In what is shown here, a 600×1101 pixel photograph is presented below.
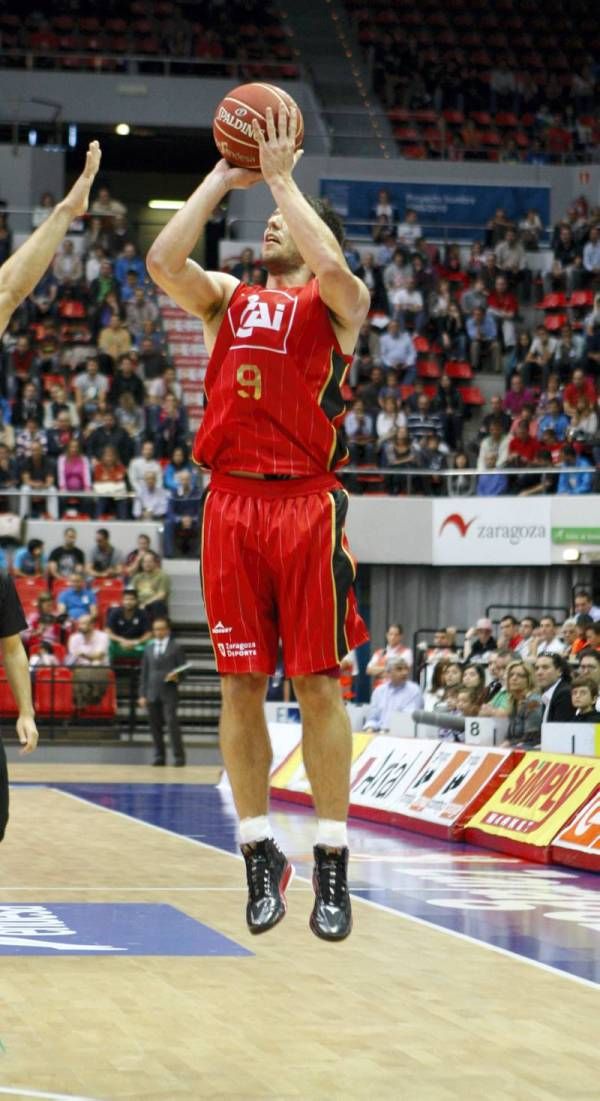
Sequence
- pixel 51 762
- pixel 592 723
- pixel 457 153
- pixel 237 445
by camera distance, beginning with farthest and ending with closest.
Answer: pixel 457 153 → pixel 51 762 → pixel 592 723 → pixel 237 445

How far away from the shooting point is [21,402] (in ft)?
81.1

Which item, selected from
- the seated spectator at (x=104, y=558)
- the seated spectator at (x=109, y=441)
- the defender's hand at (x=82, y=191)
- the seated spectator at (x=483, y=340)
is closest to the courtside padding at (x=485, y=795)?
the defender's hand at (x=82, y=191)

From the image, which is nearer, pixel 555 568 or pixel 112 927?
pixel 112 927

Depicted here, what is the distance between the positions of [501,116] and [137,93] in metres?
6.61

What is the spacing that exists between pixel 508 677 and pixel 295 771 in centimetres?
386

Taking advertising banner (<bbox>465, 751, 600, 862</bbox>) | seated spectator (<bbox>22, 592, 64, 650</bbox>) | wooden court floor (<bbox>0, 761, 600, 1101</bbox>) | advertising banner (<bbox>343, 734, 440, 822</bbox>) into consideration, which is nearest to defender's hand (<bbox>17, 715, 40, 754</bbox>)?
wooden court floor (<bbox>0, 761, 600, 1101</bbox>)

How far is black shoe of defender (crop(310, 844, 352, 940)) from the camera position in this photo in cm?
568

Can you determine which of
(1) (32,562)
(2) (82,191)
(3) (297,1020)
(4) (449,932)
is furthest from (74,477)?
(2) (82,191)

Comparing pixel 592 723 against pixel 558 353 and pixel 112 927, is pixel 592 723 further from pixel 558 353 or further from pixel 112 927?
pixel 558 353

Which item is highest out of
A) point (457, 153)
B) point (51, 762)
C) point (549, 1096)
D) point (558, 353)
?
point (457, 153)

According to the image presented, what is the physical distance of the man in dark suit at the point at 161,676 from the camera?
68.6ft

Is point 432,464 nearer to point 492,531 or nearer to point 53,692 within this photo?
point 492,531

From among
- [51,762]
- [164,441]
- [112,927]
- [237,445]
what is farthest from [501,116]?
[237,445]

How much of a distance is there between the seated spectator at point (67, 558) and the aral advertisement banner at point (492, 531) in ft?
15.8
